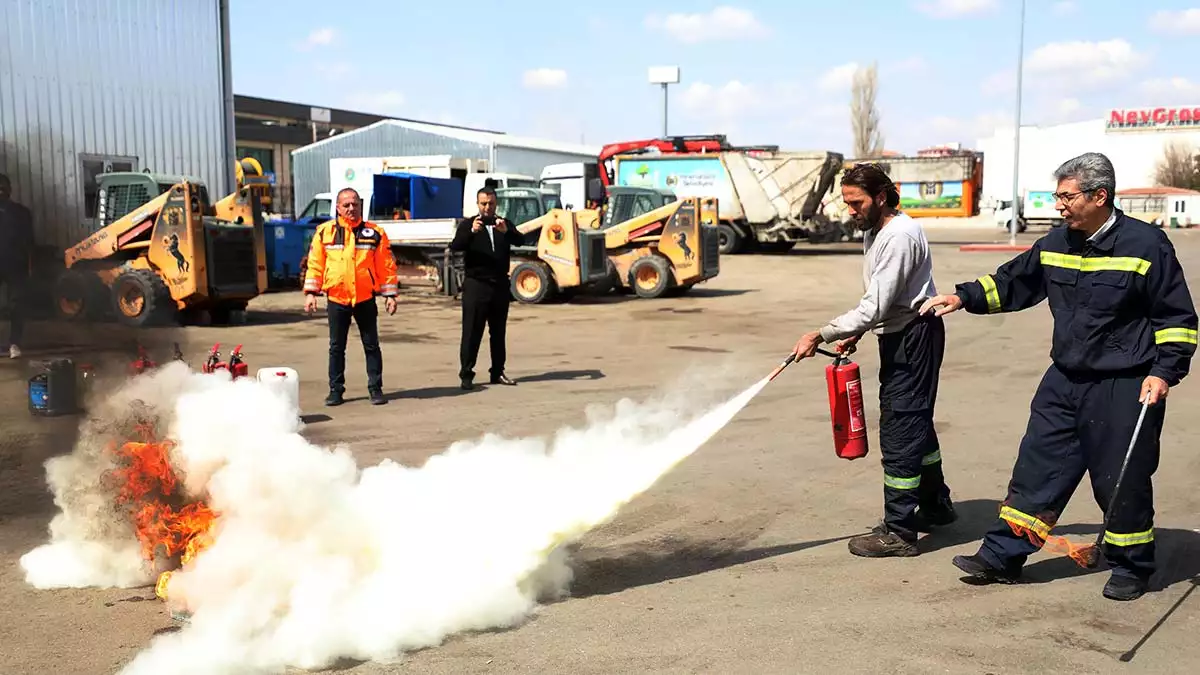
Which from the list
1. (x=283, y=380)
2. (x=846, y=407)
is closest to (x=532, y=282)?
(x=283, y=380)

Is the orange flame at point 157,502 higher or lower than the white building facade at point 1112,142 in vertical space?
lower

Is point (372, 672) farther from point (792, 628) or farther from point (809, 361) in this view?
point (809, 361)

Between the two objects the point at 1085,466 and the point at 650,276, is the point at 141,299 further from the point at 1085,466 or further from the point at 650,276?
the point at 650,276

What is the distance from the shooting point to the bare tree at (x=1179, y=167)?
66.6m

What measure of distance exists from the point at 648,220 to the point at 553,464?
1494 cm

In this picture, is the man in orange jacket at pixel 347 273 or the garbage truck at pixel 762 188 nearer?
the man in orange jacket at pixel 347 273

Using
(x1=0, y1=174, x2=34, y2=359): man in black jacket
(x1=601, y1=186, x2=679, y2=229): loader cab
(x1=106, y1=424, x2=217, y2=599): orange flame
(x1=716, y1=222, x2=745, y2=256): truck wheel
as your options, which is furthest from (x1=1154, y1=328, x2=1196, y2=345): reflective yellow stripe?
(x1=716, y1=222, x2=745, y2=256): truck wheel

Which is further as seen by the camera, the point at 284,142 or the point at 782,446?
the point at 284,142

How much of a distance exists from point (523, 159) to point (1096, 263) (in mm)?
39494

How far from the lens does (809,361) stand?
11461 millimetres

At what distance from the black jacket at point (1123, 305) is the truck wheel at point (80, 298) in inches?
234

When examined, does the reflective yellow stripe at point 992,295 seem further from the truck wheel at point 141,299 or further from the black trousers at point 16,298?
the truck wheel at point 141,299

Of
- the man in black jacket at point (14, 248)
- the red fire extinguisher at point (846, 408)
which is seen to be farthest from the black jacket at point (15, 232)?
the red fire extinguisher at point (846, 408)

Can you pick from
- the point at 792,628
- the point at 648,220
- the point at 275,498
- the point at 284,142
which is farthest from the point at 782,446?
the point at 284,142
